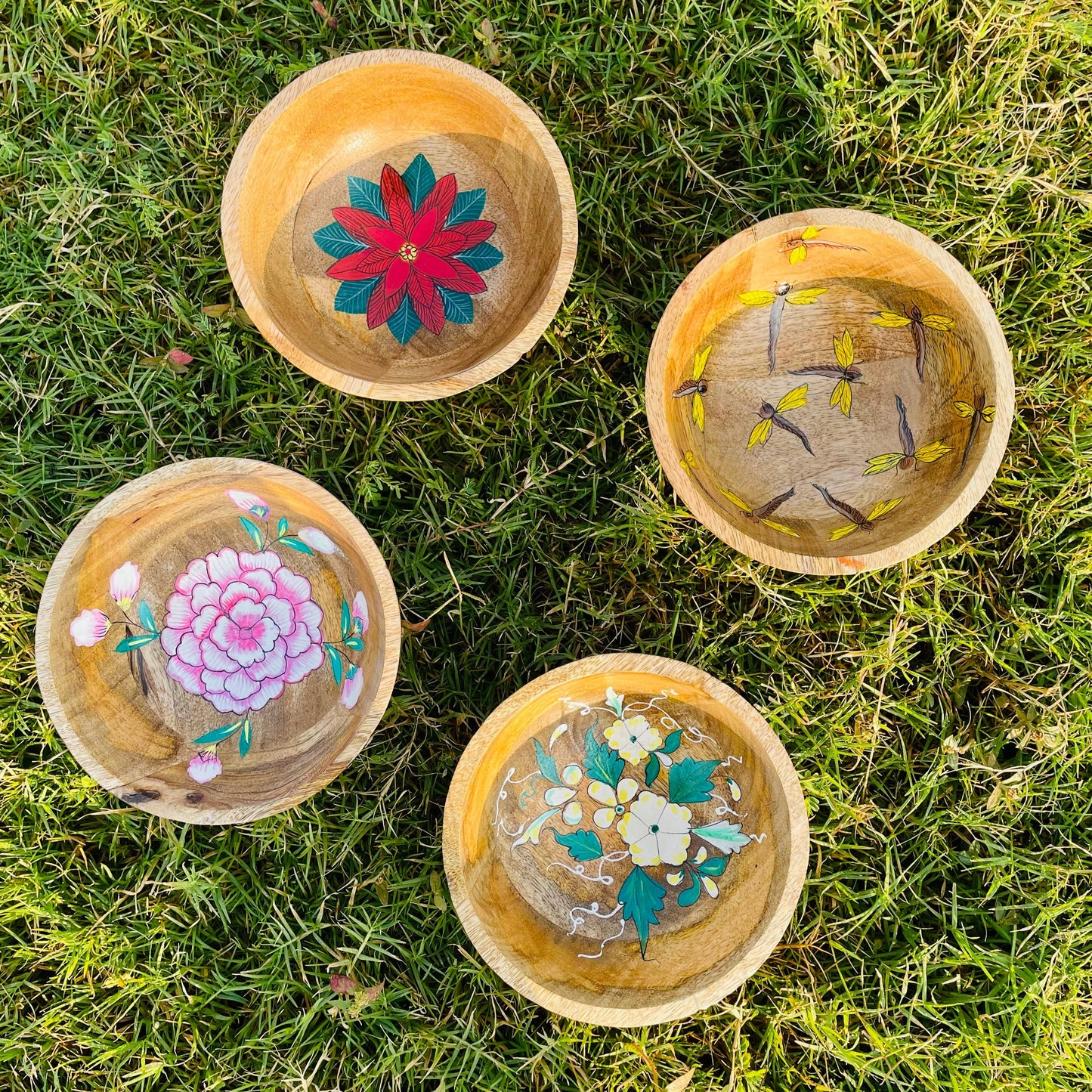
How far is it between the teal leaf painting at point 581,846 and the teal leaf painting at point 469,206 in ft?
4.47

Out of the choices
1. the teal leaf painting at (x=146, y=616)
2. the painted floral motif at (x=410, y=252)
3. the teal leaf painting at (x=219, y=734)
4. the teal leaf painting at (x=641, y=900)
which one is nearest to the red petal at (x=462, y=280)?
the painted floral motif at (x=410, y=252)

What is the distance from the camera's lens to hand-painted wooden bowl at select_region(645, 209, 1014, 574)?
1622mm

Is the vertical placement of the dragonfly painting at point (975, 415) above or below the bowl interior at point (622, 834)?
above

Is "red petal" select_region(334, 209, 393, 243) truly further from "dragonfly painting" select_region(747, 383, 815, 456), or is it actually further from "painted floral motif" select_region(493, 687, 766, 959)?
"painted floral motif" select_region(493, 687, 766, 959)

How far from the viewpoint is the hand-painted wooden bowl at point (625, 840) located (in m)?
1.60

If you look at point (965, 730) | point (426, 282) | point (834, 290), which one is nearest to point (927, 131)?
point (834, 290)

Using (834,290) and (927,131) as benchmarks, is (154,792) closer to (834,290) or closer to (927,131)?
(834,290)

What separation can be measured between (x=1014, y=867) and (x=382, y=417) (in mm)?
1772

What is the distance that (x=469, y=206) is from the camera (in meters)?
1.89

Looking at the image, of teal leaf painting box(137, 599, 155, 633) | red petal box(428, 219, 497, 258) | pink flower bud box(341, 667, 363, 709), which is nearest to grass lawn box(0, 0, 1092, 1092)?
pink flower bud box(341, 667, 363, 709)

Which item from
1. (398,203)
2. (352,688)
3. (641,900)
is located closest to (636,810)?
(641,900)

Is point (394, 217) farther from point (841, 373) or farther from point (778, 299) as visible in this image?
Result: point (841, 373)

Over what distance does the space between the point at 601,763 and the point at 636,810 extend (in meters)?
0.12

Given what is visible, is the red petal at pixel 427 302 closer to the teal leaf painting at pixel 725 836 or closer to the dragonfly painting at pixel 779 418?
the dragonfly painting at pixel 779 418
